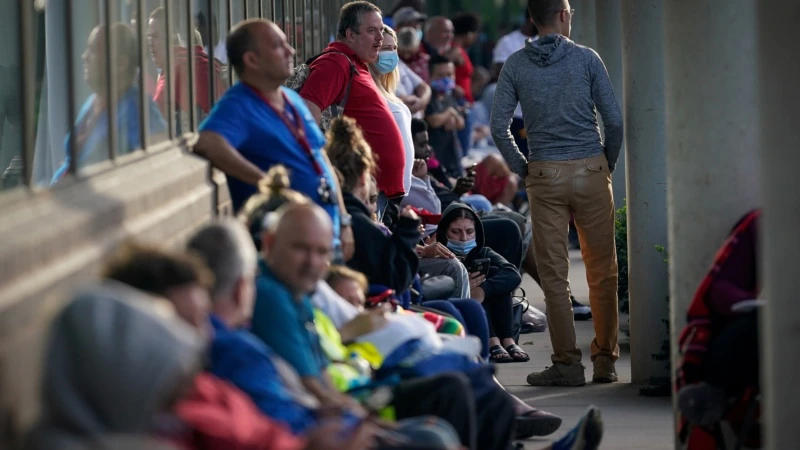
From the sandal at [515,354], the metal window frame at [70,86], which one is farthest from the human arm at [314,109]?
the metal window frame at [70,86]

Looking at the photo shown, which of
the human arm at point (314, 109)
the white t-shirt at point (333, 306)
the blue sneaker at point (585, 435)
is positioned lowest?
the blue sneaker at point (585, 435)

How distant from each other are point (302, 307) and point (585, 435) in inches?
68.9

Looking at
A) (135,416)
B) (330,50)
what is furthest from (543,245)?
(135,416)

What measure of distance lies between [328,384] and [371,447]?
0.47 m

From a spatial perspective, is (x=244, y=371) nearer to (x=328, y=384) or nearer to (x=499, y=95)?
(x=328, y=384)

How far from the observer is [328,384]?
4.73 metres

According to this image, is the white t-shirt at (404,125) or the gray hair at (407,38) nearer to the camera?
the white t-shirt at (404,125)

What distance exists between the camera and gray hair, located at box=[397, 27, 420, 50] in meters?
14.3

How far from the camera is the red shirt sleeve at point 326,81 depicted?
8.29m

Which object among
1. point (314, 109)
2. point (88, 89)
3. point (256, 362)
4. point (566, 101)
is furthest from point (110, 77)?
point (566, 101)

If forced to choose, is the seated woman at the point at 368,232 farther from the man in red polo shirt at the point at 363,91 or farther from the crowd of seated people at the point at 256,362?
the man in red polo shirt at the point at 363,91

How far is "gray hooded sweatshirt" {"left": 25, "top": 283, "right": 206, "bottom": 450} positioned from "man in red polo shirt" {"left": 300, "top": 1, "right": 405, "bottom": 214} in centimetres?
499

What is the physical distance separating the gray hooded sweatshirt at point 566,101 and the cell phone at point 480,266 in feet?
2.21

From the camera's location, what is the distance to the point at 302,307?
16.0 ft
